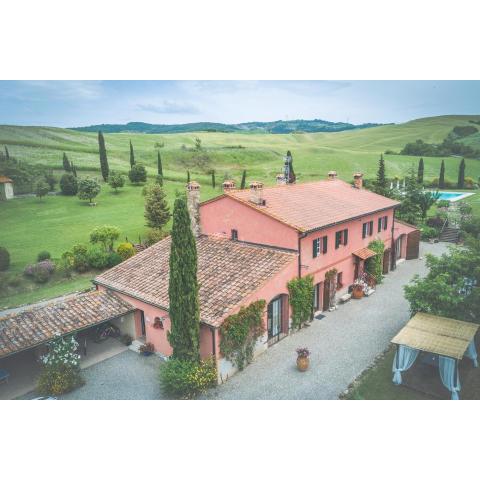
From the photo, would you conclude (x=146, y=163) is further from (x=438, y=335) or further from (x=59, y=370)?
(x=438, y=335)

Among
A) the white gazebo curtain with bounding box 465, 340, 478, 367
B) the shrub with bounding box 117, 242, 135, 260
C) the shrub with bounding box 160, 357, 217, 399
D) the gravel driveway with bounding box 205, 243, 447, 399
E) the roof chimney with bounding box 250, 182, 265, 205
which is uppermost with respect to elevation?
the roof chimney with bounding box 250, 182, 265, 205

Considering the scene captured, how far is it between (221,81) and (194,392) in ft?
30.2

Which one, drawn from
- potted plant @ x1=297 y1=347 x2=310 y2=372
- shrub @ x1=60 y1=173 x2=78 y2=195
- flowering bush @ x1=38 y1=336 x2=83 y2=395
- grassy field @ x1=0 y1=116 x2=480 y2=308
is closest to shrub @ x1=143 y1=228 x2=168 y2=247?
grassy field @ x1=0 y1=116 x2=480 y2=308

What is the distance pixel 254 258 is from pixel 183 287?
4442 mm

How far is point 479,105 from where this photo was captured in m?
10.9

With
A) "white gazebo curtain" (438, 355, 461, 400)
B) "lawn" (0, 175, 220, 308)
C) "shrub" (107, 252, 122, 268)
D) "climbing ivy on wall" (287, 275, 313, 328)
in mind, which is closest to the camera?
"white gazebo curtain" (438, 355, 461, 400)

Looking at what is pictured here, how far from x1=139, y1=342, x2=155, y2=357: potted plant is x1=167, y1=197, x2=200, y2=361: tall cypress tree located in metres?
2.96

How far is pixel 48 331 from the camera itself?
496 inches

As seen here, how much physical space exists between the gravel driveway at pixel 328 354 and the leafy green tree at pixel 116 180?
63.8 feet

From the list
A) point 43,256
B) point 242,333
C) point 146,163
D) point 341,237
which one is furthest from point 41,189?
point 146,163

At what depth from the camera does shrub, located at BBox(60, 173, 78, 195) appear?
22.8 metres

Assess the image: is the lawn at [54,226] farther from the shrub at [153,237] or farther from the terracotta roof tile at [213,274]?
the terracotta roof tile at [213,274]

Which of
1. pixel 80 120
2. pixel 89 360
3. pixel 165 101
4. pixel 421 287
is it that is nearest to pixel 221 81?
pixel 165 101

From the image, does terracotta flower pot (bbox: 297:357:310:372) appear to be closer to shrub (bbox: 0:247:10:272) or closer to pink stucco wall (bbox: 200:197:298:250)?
pink stucco wall (bbox: 200:197:298:250)
